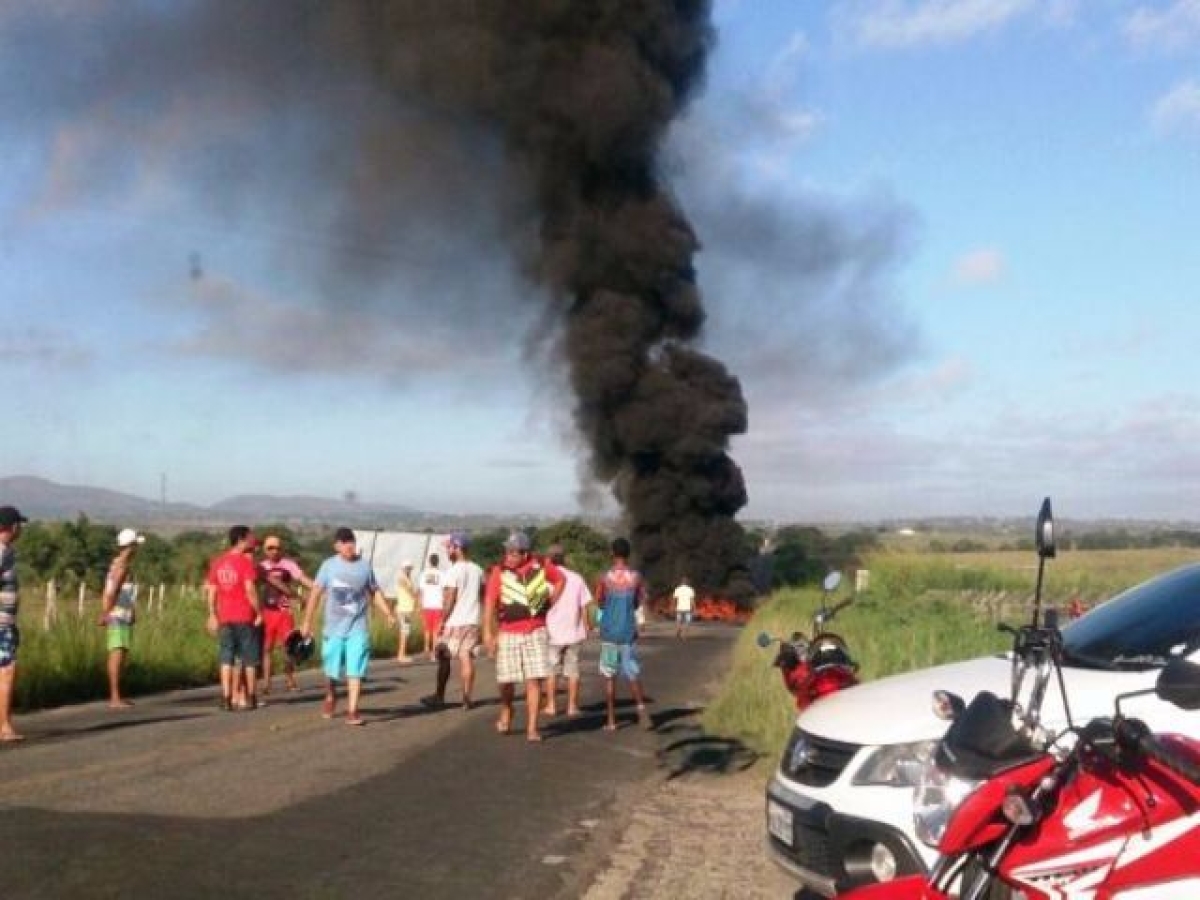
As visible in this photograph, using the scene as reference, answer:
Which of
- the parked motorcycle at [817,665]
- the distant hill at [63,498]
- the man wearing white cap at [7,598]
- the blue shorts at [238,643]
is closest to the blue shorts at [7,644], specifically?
the man wearing white cap at [7,598]

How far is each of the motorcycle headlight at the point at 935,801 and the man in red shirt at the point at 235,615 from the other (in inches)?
408

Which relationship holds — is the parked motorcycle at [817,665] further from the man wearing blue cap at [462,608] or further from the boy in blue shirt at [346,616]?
the man wearing blue cap at [462,608]

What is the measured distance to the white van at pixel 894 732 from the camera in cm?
578

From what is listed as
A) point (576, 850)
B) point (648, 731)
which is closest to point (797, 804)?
point (576, 850)

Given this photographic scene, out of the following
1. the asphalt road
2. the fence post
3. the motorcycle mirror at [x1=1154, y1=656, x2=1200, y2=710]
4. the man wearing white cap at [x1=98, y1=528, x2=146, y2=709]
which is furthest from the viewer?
the fence post

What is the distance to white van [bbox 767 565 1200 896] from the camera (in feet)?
19.0

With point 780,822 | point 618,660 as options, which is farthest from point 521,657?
point 780,822

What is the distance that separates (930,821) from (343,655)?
9.52 metres

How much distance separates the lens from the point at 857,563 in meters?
64.2

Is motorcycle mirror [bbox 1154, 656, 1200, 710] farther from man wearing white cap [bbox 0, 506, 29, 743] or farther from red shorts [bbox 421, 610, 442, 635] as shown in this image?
red shorts [bbox 421, 610, 442, 635]

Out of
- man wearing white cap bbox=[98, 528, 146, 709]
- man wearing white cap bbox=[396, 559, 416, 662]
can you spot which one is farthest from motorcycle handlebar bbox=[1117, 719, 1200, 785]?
man wearing white cap bbox=[396, 559, 416, 662]

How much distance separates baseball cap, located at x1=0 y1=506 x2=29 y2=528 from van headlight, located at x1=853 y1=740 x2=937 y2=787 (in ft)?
25.3

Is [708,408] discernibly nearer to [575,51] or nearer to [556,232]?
[556,232]

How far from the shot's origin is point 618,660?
560 inches
